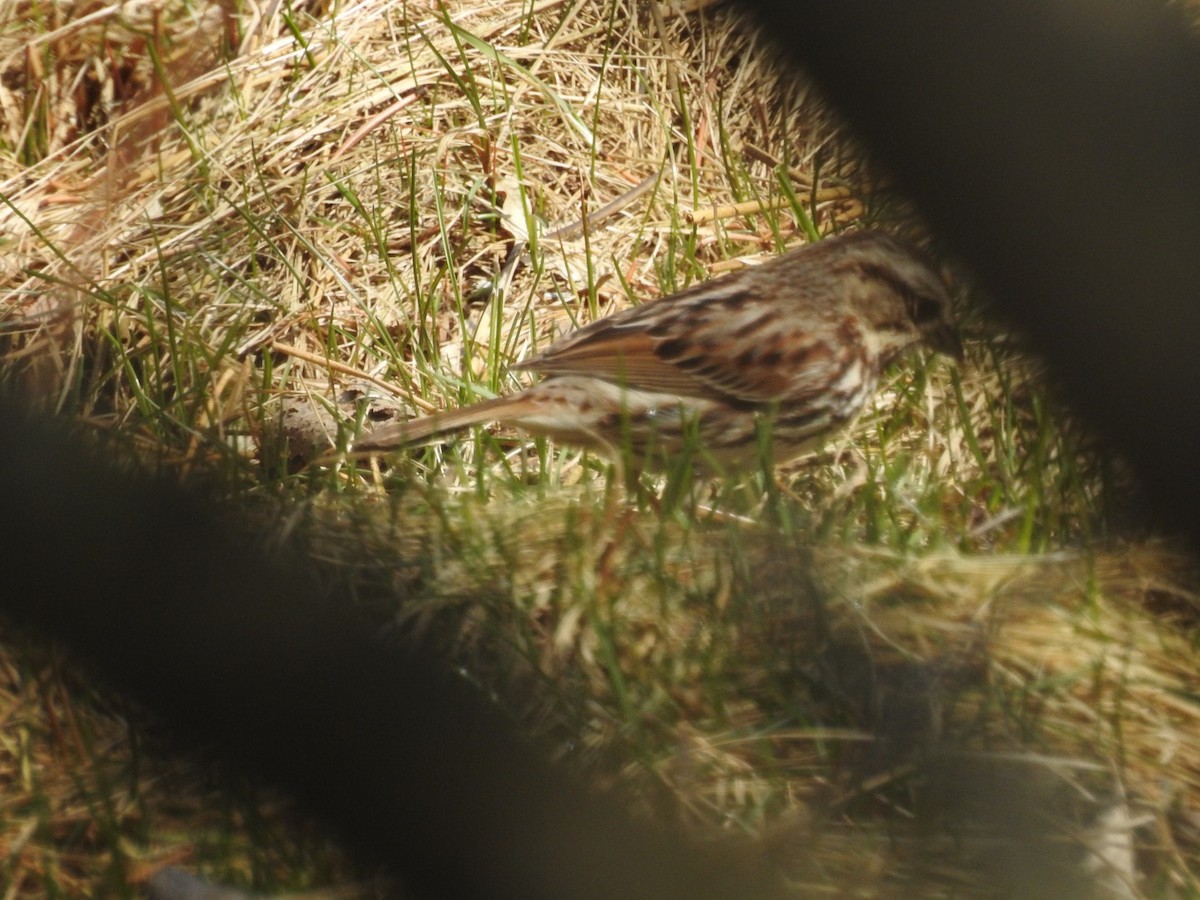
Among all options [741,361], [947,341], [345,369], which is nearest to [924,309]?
[947,341]

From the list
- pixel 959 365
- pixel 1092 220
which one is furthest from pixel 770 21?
pixel 959 365

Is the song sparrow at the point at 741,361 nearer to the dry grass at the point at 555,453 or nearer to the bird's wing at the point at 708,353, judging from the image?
the bird's wing at the point at 708,353

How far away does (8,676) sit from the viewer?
321 cm

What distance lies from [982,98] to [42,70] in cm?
540

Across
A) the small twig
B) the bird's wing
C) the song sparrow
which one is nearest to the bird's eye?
the song sparrow

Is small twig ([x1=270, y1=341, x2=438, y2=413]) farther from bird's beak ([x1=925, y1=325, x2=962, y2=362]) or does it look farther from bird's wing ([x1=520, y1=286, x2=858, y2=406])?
bird's beak ([x1=925, y1=325, x2=962, y2=362])

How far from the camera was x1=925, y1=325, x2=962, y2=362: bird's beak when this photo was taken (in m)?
4.30

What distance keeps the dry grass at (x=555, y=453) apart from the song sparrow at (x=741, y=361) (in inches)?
6.7

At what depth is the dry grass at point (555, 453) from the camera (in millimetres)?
2770

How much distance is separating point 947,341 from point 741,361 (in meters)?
0.61

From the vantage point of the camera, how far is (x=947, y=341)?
4344 millimetres

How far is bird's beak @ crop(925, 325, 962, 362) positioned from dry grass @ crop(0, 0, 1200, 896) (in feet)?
0.33

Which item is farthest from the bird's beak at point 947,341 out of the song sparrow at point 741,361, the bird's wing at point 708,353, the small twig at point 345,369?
the small twig at point 345,369

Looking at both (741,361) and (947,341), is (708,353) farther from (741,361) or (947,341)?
(947,341)
